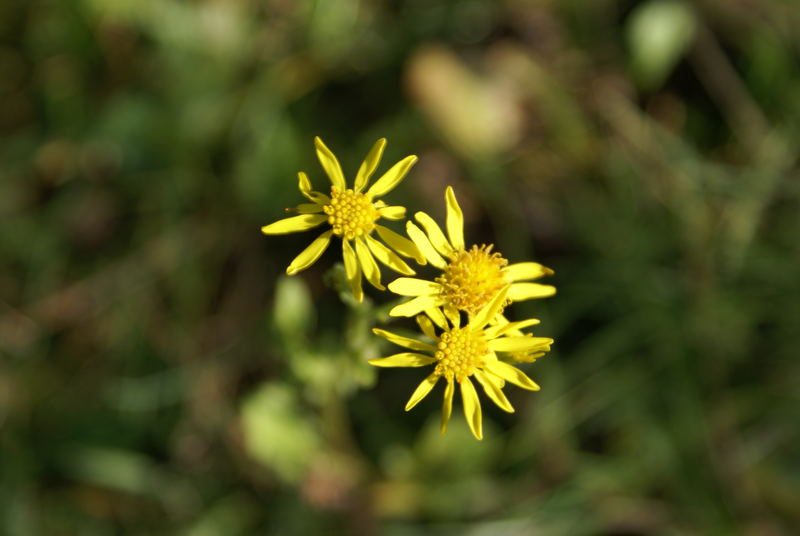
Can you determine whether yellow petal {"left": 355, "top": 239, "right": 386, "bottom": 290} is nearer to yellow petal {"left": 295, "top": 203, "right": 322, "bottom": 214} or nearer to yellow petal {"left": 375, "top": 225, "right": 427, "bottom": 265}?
yellow petal {"left": 375, "top": 225, "right": 427, "bottom": 265}

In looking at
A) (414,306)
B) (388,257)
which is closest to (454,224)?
(388,257)

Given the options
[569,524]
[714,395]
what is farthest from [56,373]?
[714,395]

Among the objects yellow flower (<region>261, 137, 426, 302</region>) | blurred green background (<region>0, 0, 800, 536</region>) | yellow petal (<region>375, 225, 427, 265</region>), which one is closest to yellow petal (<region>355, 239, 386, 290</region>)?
yellow flower (<region>261, 137, 426, 302</region>)

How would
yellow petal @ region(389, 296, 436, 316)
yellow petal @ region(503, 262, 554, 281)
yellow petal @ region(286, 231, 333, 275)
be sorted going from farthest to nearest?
yellow petal @ region(503, 262, 554, 281) → yellow petal @ region(286, 231, 333, 275) → yellow petal @ region(389, 296, 436, 316)

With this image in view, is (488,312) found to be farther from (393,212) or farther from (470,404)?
(393,212)

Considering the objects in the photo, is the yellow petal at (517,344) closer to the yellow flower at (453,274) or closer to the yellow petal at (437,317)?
the yellow flower at (453,274)

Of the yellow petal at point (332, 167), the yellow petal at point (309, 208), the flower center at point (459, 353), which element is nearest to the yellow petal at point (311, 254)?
the yellow petal at point (309, 208)
